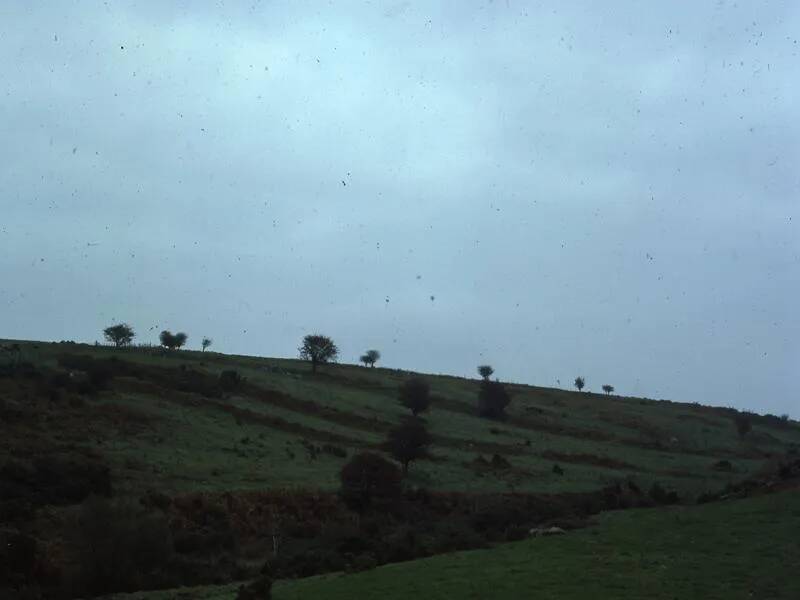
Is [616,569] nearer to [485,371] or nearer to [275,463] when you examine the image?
[275,463]

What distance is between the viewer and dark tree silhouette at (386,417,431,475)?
57125mm

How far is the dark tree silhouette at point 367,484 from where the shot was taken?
45.8 m

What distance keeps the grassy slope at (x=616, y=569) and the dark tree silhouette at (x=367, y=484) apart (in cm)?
1555

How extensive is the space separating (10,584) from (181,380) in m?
48.4

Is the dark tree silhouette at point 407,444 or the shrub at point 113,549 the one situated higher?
the dark tree silhouette at point 407,444

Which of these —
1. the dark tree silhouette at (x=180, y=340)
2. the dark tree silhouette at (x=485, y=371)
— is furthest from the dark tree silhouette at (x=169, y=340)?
the dark tree silhouette at (x=485, y=371)

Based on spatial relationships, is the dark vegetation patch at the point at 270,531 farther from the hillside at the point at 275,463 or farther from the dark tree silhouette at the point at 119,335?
the dark tree silhouette at the point at 119,335

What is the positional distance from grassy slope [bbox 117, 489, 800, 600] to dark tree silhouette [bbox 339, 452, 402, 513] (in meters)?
15.5

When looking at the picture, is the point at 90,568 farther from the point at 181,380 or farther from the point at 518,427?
the point at 518,427

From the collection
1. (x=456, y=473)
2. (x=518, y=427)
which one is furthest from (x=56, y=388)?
(x=518, y=427)

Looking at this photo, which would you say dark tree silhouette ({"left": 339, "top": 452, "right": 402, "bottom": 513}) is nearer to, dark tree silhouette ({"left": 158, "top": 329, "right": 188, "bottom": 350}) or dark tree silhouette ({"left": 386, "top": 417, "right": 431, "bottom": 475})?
dark tree silhouette ({"left": 386, "top": 417, "right": 431, "bottom": 475})

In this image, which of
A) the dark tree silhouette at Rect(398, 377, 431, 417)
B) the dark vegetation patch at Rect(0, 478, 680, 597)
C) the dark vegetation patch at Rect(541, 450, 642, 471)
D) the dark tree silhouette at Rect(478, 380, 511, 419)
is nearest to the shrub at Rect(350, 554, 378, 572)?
the dark vegetation patch at Rect(0, 478, 680, 597)

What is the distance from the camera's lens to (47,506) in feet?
123

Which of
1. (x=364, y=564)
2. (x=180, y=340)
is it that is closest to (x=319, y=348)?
(x=180, y=340)
